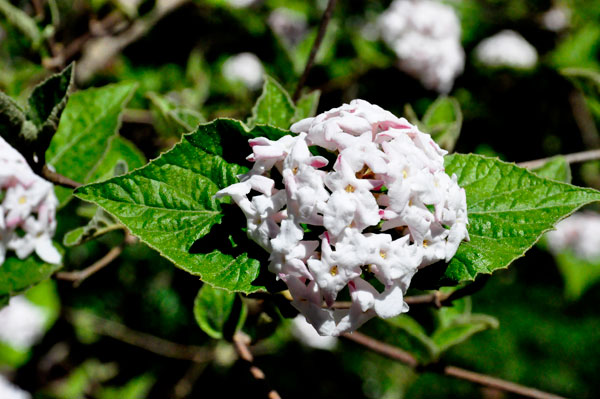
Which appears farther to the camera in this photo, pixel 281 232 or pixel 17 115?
pixel 17 115

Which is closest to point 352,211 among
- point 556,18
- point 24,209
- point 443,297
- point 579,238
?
point 443,297

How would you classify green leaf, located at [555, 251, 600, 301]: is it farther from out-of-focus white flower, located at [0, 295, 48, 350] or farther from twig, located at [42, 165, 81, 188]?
out-of-focus white flower, located at [0, 295, 48, 350]

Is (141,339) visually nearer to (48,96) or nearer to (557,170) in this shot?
(48,96)

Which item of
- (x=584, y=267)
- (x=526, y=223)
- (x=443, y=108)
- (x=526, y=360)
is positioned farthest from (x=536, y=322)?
(x=526, y=223)

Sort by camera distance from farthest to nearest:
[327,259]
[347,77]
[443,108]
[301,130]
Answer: [347,77], [443,108], [301,130], [327,259]

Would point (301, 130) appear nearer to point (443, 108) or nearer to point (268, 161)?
point (268, 161)

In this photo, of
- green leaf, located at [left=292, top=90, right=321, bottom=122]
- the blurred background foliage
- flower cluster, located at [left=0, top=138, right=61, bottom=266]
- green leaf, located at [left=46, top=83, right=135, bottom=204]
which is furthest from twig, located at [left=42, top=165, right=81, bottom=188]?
green leaf, located at [left=292, top=90, right=321, bottom=122]

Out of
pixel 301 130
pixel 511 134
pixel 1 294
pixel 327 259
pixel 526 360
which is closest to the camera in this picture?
pixel 327 259
